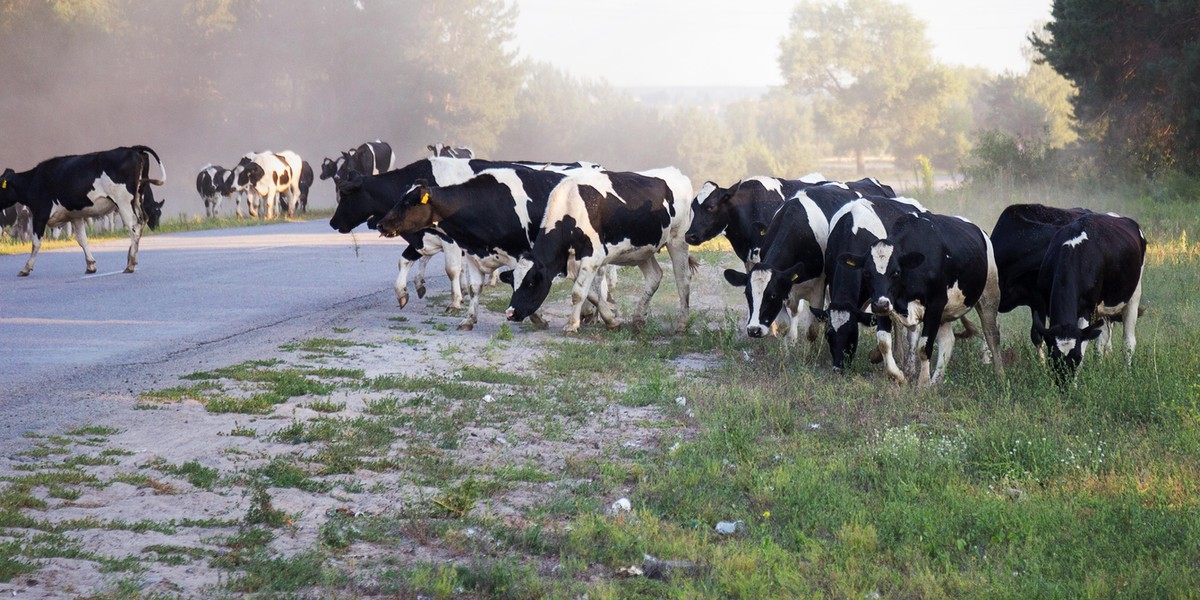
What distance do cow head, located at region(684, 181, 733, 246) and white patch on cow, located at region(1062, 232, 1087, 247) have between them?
4.14m

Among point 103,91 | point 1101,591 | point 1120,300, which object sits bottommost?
point 1101,591

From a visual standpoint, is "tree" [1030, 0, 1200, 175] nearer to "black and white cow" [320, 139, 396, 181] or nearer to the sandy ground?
"black and white cow" [320, 139, 396, 181]

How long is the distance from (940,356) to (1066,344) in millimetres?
1395

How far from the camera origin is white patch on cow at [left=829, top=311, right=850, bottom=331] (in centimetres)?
1040

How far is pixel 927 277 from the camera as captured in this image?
984 centimetres

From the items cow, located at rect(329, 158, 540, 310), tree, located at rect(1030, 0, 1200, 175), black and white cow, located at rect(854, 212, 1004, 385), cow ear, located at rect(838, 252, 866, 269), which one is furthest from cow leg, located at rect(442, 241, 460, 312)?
tree, located at rect(1030, 0, 1200, 175)

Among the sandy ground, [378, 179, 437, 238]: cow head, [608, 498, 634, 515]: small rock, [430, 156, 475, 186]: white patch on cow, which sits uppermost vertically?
[430, 156, 475, 186]: white patch on cow

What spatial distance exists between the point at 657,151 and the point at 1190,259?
68.1 metres

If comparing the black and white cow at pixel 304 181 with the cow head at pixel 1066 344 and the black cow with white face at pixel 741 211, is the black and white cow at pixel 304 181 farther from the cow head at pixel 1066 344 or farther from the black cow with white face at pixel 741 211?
the cow head at pixel 1066 344

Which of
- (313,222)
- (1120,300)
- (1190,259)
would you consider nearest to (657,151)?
(313,222)

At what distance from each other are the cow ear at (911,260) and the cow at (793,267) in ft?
5.15

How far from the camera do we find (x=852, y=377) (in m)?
10.4

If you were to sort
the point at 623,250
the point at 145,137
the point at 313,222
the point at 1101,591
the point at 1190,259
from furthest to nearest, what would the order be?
the point at 145,137 < the point at 313,222 < the point at 1190,259 < the point at 623,250 < the point at 1101,591

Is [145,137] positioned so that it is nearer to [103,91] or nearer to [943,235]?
[103,91]
